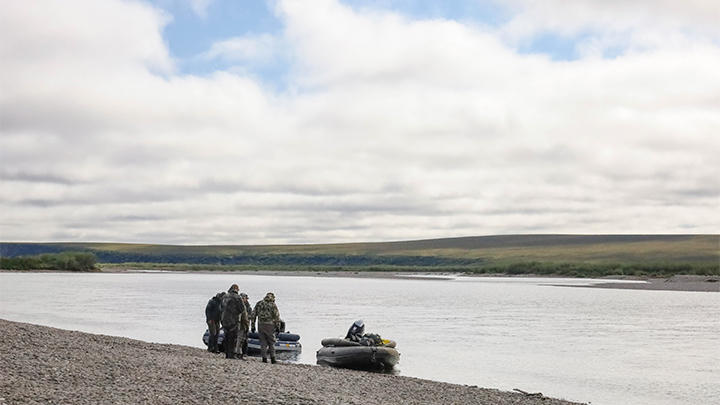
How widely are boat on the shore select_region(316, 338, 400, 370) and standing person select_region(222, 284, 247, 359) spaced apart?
341 cm

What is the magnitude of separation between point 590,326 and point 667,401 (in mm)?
20005

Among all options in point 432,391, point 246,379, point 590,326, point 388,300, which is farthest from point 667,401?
point 388,300

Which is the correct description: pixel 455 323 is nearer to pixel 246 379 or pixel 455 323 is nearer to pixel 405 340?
pixel 405 340

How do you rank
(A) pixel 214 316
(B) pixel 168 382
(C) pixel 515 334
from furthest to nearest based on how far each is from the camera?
(C) pixel 515 334, (A) pixel 214 316, (B) pixel 168 382

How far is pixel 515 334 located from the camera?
3384 centimetres

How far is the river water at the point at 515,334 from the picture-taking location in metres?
21.1

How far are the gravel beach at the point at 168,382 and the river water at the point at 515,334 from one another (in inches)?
136

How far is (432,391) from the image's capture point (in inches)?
682

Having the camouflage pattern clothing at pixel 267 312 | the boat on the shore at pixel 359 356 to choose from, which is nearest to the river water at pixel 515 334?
the boat on the shore at pixel 359 356

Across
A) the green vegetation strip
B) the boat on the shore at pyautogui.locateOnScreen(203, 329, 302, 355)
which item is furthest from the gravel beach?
the green vegetation strip

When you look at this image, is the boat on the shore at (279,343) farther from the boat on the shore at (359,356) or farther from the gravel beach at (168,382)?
the gravel beach at (168,382)

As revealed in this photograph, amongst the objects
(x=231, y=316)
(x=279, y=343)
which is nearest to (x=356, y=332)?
(x=279, y=343)

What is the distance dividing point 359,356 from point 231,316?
4.38 m

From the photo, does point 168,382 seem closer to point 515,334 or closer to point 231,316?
point 231,316
